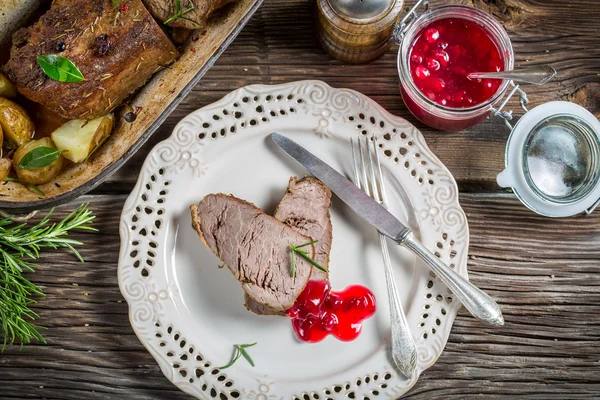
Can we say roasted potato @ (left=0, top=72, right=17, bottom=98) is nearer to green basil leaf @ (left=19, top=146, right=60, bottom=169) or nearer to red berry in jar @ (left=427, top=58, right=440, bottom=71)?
green basil leaf @ (left=19, top=146, right=60, bottom=169)

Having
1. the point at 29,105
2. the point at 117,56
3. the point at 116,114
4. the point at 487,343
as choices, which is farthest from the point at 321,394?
the point at 29,105

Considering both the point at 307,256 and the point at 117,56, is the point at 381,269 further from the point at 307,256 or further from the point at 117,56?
the point at 117,56

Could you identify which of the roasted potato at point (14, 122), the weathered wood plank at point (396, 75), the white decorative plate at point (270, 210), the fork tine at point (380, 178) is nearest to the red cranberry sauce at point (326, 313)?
the white decorative plate at point (270, 210)

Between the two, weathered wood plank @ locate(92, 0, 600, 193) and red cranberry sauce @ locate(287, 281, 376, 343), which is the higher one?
weathered wood plank @ locate(92, 0, 600, 193)

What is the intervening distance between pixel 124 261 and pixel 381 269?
1178 mm

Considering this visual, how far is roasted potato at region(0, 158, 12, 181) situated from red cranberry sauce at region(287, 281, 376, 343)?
1.37m

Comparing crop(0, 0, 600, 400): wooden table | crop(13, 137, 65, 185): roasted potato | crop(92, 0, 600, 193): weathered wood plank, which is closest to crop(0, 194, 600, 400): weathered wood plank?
crop(0, 0, 600, 400): wooden table

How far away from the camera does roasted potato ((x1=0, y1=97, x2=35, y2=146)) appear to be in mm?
2322

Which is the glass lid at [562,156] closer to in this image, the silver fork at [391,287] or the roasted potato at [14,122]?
the silver fork at [391,287]

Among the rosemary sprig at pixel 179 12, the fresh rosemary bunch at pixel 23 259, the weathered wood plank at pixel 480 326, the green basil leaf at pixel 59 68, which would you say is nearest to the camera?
the green basil leaf at pixel 59 68

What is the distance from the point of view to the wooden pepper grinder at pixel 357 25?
228 cm

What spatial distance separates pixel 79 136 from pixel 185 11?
697mm

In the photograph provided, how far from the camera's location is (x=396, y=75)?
2682 mm

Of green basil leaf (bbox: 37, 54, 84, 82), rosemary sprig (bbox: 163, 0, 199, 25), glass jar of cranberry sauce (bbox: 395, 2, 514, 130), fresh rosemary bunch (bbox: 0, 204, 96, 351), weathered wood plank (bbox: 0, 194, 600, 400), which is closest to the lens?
green basil leaf (bbox: 37, 54, 84, 82)
